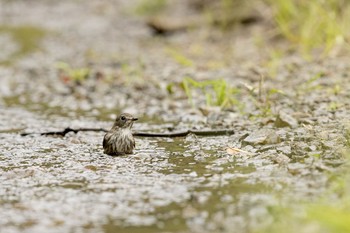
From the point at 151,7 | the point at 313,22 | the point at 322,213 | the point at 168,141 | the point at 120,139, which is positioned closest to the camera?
the point at 322,213

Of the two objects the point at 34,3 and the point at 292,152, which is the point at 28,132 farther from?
the point at 34,3

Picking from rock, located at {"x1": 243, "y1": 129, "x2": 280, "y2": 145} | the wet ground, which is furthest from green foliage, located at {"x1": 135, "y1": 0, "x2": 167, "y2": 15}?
rock, located at {"x1": 243, "y1": 129, "x2": 280, "y2": 145}

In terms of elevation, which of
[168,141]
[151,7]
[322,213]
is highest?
[151,7]

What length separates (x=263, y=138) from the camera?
5.53 m

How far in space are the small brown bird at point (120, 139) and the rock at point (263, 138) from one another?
902mm

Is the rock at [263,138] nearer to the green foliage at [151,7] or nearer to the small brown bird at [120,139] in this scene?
the small brown bird at [120,139]

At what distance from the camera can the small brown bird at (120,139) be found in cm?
546

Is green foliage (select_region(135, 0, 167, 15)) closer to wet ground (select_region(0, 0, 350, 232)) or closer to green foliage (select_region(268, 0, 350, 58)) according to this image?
wet ground (select_region(0, 0, 350, 232))

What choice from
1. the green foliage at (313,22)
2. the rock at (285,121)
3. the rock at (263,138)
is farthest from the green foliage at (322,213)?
the green foliage at (313,22)

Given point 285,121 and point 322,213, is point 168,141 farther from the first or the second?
point 322,213

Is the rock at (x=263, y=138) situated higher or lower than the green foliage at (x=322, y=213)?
higher

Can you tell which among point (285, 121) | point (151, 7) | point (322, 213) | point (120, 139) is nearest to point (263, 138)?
point (285, 121)

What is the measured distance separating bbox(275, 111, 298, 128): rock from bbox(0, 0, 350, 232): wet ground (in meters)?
0.01

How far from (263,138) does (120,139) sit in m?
1.09
